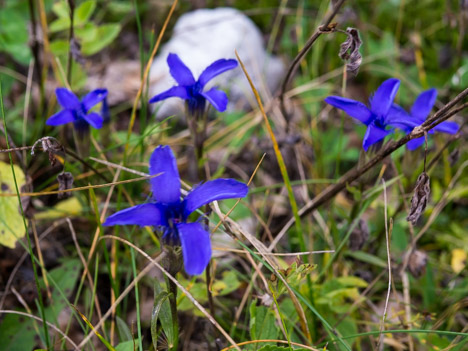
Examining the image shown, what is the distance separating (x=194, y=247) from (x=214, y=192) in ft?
0.43

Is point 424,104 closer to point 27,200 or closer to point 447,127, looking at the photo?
point 447,127

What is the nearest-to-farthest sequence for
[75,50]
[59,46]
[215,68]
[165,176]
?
1. [165,176]
2. [215,68]
3. [75,50]
4. [59,46]

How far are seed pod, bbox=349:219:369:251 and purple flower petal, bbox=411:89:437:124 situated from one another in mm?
342

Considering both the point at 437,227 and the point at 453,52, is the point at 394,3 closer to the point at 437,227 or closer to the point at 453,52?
the point at 453,52

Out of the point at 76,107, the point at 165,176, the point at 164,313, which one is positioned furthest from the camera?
the point at 76,107

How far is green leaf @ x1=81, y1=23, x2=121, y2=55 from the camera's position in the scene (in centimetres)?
205

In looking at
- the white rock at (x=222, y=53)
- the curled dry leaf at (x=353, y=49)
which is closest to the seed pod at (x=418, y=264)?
the curled dry leaf at (x=353, y=49)

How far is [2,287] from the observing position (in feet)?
5.21

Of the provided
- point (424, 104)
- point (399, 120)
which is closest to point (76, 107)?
point (399, 120)

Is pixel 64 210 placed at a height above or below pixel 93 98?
below

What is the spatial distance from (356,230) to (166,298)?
679mm

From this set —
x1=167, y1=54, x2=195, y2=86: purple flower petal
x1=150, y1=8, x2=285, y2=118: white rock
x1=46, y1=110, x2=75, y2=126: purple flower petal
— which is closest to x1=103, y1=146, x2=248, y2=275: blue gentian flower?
x1=167, y1=54, x2=195, y2=86: purple flower petal

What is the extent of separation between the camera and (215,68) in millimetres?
1326

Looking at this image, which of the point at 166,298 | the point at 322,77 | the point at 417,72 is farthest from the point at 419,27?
the point at 166,298
